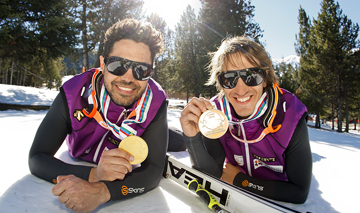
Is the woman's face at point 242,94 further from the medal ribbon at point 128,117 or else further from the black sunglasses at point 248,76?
the medal ribbon at point 128,117

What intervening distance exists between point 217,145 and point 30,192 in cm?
204

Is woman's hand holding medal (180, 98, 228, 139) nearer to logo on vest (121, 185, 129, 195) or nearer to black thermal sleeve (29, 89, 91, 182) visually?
logo on vest (121, 185, 129, 195)

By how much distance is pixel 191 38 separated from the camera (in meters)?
25.7

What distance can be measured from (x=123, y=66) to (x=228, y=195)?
71.2 inches

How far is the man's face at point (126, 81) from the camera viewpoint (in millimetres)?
2326

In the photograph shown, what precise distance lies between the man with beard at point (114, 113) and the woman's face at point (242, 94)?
2.95ft

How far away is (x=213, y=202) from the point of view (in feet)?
5.58

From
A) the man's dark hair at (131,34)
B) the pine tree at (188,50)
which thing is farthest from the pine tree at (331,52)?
the man's dark hair at (131,34)

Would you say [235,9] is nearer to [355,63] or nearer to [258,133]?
[355,63]

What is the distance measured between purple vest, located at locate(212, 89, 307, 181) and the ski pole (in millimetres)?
727

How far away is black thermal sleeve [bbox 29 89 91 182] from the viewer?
1.86 m

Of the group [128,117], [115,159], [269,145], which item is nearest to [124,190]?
[115,159]

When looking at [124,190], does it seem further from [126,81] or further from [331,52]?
[331,52]

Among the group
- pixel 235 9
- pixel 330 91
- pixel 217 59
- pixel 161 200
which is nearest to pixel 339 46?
pixel 330 91
